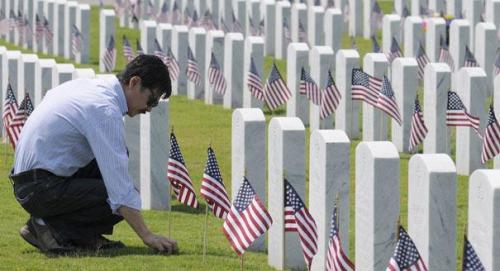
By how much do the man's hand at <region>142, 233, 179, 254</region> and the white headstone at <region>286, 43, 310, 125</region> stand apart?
813cm

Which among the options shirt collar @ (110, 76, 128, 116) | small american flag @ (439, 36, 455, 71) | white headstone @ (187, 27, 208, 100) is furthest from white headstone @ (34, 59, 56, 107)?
small american flag @ (439, 36, 455, 71)

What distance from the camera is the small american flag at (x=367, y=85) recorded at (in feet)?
56.1

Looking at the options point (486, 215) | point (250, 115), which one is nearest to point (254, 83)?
point (250, 115)

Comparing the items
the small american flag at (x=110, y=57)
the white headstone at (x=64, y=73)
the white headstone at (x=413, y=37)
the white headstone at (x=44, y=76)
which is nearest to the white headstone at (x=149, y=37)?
the small american flag at (x=110, y=57)

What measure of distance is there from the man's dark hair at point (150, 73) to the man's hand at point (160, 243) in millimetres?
875

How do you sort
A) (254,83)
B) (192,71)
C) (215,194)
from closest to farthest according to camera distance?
(215,194) → (254,83) → (192,71)

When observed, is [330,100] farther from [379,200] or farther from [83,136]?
[379,200]

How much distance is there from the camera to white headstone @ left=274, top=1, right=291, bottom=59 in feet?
84.3

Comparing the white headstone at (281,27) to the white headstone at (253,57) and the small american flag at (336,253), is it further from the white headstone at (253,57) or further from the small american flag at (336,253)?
the small american flag at (336,253)

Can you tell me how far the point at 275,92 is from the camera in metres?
18.9

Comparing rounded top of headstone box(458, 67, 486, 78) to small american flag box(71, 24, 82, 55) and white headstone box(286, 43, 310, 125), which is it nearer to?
white headstone box(286, 43, 310, 125)

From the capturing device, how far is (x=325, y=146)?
34.2 ft

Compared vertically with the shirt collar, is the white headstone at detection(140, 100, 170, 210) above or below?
below

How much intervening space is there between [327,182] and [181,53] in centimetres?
1158
